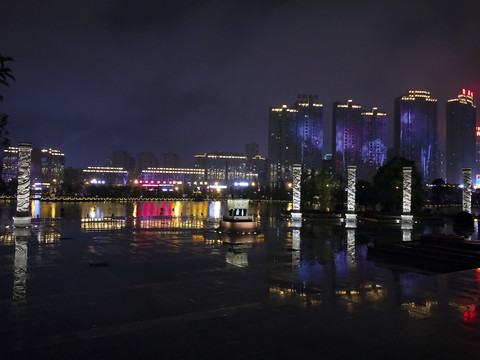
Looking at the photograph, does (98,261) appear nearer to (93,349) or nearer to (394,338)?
(93,349)

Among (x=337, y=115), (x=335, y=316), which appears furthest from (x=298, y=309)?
(x=337, y=115)

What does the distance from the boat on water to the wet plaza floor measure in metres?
8.14

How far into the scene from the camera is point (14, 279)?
9477mm

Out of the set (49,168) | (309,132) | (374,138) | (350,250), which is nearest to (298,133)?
(309,132)

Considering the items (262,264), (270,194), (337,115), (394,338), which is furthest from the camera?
(337,115)

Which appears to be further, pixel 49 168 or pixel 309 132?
pixel 49 168

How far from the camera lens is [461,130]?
162125mm

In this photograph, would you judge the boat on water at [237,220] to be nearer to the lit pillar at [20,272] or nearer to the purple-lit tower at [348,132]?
the lit pillar at [20,272]

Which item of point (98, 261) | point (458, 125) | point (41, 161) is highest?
point (458, 125)

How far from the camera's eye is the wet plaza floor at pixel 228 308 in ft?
17.7

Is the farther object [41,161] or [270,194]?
[41,161]

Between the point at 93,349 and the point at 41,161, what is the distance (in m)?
211

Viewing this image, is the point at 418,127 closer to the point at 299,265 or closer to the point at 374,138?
the point at 374,138

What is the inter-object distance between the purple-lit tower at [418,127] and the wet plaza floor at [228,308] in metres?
158
